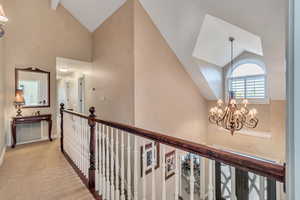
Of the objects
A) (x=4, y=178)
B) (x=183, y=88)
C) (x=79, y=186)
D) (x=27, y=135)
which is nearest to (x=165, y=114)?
(x=183, y=88)

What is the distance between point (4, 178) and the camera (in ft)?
8.15

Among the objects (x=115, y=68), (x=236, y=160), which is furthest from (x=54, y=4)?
(x=236, y=160)

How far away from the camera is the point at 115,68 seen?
436cm

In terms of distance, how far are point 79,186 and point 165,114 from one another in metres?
2.83

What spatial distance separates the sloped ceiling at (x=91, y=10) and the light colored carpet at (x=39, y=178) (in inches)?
153

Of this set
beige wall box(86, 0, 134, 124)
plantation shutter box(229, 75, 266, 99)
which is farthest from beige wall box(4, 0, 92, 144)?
plantation shutter box(229, 75, 266, 99)

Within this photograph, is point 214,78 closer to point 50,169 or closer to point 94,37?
point 94,37

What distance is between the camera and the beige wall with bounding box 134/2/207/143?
12.6 ft

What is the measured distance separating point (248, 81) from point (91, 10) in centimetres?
530

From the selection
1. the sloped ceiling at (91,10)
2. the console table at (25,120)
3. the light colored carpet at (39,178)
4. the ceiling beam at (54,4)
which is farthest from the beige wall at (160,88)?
the console table at (25,120)

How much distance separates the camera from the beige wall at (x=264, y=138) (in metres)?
4.14

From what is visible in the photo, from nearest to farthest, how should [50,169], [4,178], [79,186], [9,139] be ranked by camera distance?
[79,186] < [4,178] < [50,169] < [9,139]

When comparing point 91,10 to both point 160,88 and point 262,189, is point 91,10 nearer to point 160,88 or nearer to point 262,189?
point 160,88

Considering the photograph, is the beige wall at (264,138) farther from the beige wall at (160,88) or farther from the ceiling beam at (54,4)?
the ceiling beam at (54,4)
